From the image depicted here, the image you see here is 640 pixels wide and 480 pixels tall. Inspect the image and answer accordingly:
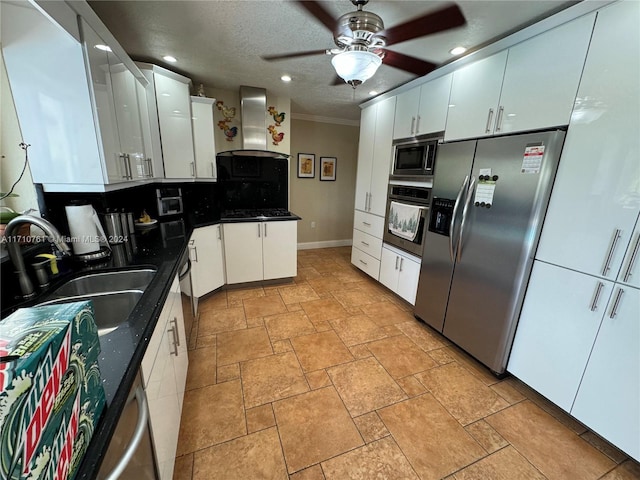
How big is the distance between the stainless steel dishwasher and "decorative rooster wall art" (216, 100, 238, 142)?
3.10 meters

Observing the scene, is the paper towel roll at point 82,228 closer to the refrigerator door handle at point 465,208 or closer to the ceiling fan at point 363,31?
the ceiling fan at point 363,31

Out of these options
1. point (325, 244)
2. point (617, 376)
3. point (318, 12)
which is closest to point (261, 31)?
point (318, 12)

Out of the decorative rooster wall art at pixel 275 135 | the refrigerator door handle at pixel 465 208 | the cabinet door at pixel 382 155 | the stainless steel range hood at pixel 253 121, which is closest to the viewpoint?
the refrigerator door handle at pixel 465 208

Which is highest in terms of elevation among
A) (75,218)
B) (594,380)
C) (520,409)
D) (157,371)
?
(75,218)

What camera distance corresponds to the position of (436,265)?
91.7 inches

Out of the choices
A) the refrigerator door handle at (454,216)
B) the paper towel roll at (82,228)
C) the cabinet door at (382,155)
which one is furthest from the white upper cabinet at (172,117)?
the refrigerator door handle at (454,216)

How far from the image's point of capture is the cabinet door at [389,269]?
2.96m

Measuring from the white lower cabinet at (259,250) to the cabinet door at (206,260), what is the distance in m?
0.11

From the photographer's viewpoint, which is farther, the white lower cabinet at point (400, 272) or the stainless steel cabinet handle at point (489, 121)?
the white lower cabinet at point (400, 272)

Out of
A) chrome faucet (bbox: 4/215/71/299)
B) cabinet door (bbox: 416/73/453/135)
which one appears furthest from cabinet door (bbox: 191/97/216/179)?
cabinet door (bbox: 416/73/453/135)

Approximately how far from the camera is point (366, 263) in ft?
11.6

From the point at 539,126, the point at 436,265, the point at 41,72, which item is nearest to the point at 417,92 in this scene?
the point at 539,126

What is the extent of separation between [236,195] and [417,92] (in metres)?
2.45

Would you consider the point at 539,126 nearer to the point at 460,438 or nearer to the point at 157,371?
the point at 460,438
